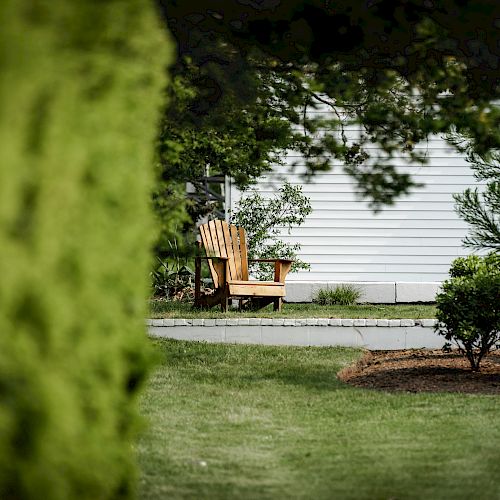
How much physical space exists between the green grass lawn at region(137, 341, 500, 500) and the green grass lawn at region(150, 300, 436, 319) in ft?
7.21

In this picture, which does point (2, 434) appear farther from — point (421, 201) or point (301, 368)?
point (421, 201)

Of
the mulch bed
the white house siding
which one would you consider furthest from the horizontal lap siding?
the mulch bed

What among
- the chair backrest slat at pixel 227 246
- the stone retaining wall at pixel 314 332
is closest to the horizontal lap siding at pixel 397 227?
the chair backrest slat at pixel 227 246

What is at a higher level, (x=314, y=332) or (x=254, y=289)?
(x=254, y=289)

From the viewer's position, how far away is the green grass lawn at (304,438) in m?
3.91

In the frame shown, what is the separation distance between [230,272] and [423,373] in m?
3.89

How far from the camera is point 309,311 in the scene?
10781mm

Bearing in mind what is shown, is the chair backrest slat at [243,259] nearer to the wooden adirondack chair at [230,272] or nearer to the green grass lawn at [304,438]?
the wooden adirondack chair at [230,272]

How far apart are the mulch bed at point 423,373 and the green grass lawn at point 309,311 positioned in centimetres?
148

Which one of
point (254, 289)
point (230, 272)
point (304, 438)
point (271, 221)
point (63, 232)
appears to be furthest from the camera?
point (271, 221)

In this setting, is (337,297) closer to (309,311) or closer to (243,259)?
(309,311)

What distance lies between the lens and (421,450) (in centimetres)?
466

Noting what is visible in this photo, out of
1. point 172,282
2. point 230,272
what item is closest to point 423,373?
point 230,272

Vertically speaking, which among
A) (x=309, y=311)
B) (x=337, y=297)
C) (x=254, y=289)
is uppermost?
(x=254, y=289)
